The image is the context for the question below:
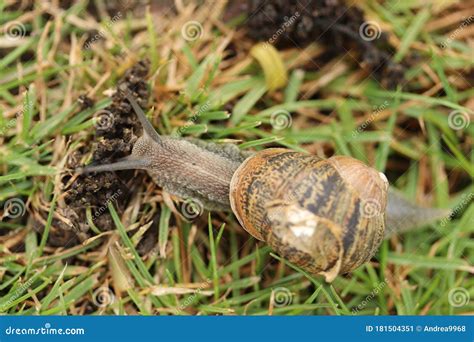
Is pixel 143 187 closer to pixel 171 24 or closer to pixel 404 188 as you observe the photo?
pixel 171 24

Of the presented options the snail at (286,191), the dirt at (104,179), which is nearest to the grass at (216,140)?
the dirt at (104,179)

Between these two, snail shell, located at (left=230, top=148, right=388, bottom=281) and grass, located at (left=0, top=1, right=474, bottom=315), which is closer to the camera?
snail shell, located at (left=230, top=148, right=388, bottom=281)

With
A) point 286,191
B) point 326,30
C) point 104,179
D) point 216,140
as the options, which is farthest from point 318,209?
point 326,30

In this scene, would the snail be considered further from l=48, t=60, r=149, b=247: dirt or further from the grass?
the grass

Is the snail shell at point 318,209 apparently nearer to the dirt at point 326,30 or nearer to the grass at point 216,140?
the grass at point 216,140

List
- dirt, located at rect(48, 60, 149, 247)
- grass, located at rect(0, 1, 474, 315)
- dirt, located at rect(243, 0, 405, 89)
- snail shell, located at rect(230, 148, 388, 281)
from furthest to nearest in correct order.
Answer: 1. dirt, located at rect(243, 0, 405, 89)
2. grass, located at rect(0, 1, 474, 315)
3. dirt, located at rect(48, 60, 149, 247)
4. snail shell, located at rect(230, 148, 388, 281)

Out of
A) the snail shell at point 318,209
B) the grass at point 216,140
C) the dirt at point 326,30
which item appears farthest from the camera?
the dirt at point 326,30

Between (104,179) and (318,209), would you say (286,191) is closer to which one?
(318,209)

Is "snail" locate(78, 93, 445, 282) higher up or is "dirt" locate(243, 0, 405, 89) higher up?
"dirt" locate(243, 0, 405, 89)

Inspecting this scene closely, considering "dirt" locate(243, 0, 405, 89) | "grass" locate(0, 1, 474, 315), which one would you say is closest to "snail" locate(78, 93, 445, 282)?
"grass" locate(0, 1, 474, 315)
